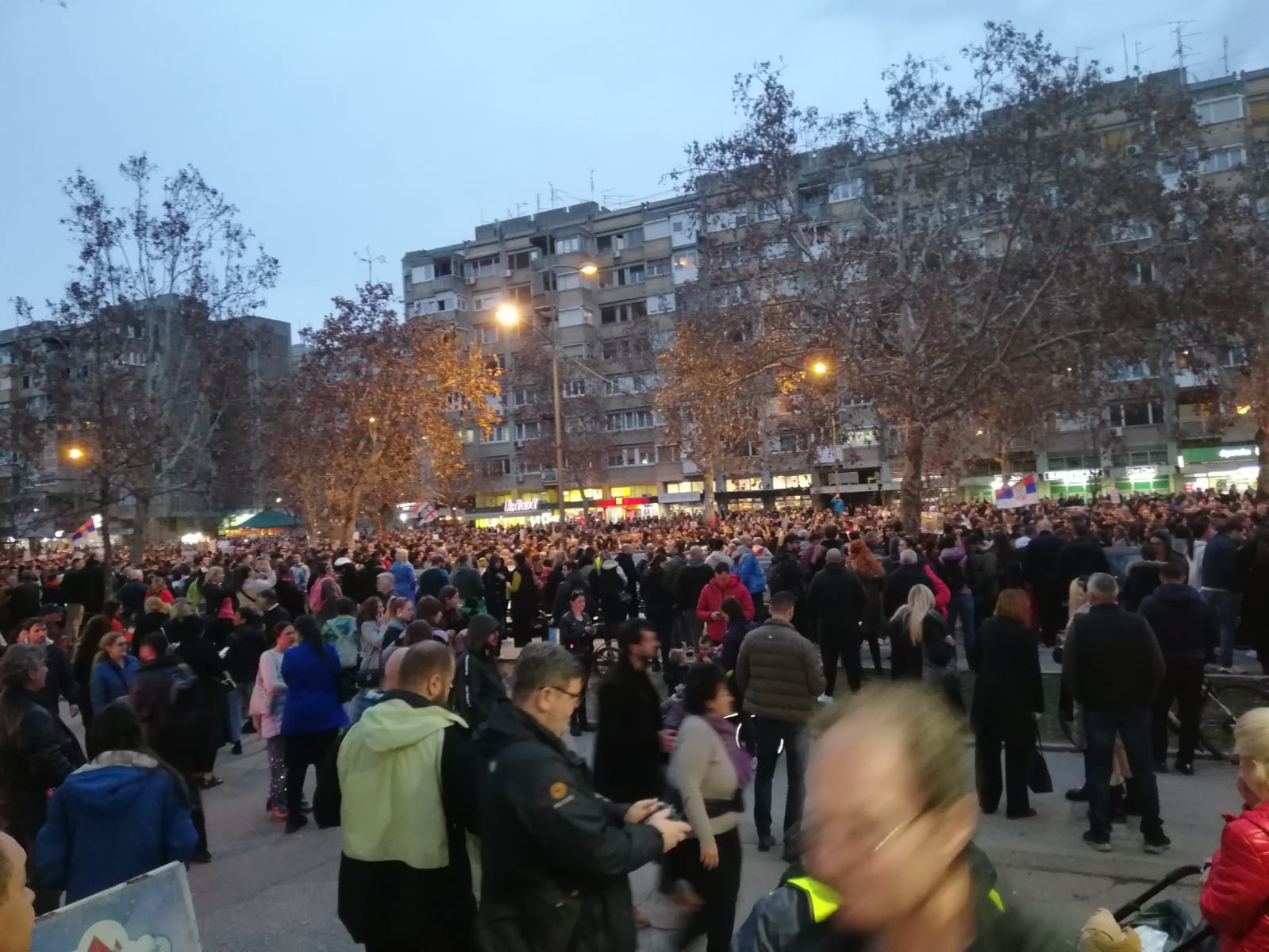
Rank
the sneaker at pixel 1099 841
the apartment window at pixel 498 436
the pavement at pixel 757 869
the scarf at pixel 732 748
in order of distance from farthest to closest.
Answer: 1. the apartment window at pixel 498 436
2. the sneaker at pixel 1099 841
3. the pavement at pixel 757 869
4. the scarf at pixel 732 748

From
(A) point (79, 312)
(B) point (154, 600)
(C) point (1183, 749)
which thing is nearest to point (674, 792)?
(C) point (1183, 749)

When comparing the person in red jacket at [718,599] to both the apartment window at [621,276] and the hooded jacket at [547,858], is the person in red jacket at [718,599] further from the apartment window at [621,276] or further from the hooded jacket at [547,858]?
the apartment window at [621,276]

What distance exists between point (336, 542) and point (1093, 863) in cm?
2985

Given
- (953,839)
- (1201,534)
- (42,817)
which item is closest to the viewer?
(953,839)

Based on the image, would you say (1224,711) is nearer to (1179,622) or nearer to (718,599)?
(1179,622)

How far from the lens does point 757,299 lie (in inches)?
865

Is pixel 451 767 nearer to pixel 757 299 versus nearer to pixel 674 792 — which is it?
pixel 674 792

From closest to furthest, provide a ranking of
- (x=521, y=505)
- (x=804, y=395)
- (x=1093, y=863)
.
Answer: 1. (x=1093, y=863)
2. (x=804, y=395)
3. (x=521, y=505)

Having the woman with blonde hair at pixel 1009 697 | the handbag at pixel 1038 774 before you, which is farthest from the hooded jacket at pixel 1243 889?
the handbag at pixel 1038 774

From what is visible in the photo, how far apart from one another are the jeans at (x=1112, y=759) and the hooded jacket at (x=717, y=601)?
14.8 feet

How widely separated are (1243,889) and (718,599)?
7445mm

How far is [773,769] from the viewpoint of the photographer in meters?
5.94

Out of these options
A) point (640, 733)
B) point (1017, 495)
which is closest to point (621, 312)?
point (1017, 495)

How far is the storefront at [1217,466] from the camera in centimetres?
4572
